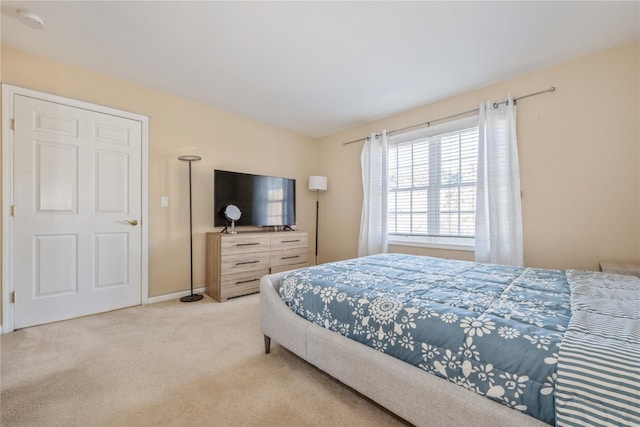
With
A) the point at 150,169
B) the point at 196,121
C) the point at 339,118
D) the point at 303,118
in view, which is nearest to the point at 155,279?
the point at 150,169

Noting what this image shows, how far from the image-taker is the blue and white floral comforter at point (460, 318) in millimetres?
910

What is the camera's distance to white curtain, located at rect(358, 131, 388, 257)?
3707 mm

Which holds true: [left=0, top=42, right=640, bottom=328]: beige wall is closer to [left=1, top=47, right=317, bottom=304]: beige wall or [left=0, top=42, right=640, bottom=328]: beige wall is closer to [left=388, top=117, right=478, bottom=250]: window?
[left=1, top=47, right=317, bottom=304]: beige wall

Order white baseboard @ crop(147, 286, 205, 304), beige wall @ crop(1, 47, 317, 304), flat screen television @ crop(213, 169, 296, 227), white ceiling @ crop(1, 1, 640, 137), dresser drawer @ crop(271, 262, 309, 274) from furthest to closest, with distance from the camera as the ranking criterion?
1. dresser drawer @ crop(271, 262, 309, 274)
2. flat screen television @ crop(213, 169, 296, 227)
3. white baseboard @ crop(147, 286, 205, 304)
4. beige wall @ crop(1, 47, 317, 304)
5. white ceiling @ crop(1, 1, 640, 137)

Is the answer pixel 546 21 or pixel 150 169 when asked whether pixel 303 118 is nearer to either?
pixel 150 169

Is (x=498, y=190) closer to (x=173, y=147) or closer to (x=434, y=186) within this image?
(x=434, y=186)

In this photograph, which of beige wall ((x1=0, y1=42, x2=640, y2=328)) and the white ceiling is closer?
the white ceiling

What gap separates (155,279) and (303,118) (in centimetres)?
290

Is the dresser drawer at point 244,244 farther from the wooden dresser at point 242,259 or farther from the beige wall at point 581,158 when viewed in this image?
the beige wall at point 581,158

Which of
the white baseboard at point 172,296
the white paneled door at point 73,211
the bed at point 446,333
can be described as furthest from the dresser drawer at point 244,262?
the bed at point 446,333

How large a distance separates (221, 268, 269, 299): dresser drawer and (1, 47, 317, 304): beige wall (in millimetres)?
539

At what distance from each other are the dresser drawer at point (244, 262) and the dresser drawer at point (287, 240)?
19 centimetres

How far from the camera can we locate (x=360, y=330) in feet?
4.50

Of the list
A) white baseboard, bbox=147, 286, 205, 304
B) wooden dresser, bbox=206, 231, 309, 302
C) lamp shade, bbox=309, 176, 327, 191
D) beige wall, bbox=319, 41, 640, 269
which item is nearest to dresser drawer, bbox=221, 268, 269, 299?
wooden dresser, bbox=206, 231, 309, 302
